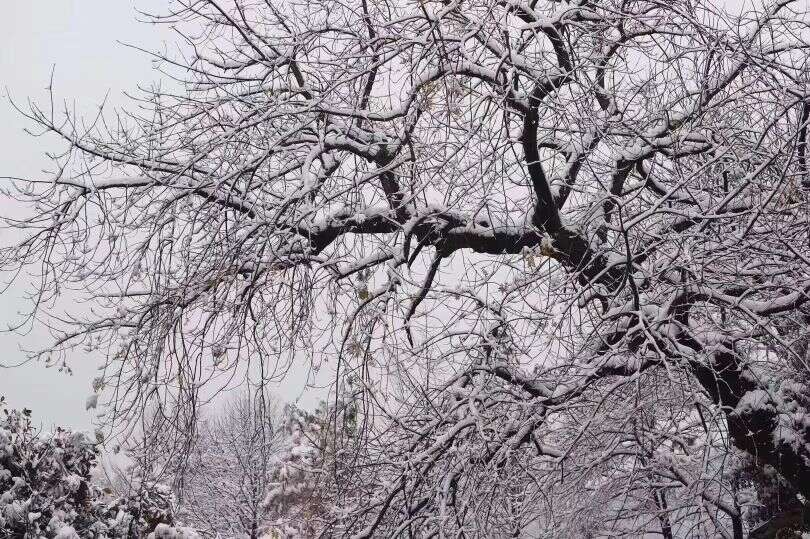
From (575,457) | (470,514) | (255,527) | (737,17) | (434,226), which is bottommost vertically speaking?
(470,514)

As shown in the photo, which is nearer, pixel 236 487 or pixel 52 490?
pixel 52 490

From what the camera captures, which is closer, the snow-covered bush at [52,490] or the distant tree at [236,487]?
the snow-covered bush at [52,490]

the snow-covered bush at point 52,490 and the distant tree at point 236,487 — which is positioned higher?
the distant tree at point 236,487

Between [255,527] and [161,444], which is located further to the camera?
[255,527]

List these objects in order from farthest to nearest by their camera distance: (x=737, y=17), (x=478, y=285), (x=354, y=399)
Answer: (x=478, y=285) → (x=737, y=17) → (x=354, y=399)

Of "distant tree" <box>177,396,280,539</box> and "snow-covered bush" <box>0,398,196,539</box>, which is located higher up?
"distant tree" <box>177,396,280,539</box>

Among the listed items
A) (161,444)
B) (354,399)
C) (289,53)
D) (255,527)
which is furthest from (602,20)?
(255,527)

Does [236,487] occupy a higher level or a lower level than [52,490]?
higher

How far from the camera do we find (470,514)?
486 cm

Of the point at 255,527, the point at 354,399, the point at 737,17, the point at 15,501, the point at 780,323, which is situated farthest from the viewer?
the point at 255,527

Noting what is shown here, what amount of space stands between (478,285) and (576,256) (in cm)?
103

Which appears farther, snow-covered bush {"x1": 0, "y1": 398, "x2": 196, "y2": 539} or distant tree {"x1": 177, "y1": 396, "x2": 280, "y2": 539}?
distant tree {"x1": 177, "y1": 396, "x2": 280, "y2": 539}

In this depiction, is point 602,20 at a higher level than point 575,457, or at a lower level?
higher

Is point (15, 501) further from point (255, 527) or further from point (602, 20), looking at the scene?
point (255, 527)
